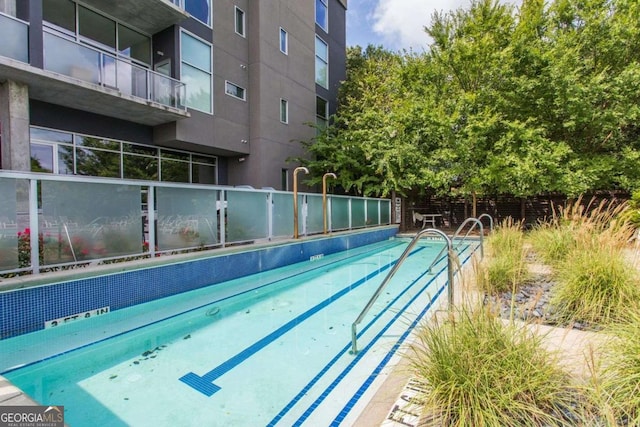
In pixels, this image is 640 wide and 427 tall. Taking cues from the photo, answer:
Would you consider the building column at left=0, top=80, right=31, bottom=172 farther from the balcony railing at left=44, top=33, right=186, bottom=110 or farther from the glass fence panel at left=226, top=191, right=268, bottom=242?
the glass fence panel at left=226, top=191, right=268, bottom=242

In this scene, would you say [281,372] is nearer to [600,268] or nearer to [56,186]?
[600,268]

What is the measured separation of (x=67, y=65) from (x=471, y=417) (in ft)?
31.5

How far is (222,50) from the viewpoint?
1137 centimetres

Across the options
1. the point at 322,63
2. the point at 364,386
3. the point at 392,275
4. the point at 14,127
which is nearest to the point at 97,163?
the point at 14,127

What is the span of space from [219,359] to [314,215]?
6174 mm

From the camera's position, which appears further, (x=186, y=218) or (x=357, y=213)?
(x=357, y=213)

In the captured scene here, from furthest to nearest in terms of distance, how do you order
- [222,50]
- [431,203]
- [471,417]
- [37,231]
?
[431,203], [222,50], [37,231], [471,417]

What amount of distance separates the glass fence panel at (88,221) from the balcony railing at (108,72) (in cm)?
451

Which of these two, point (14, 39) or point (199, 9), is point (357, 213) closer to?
point (199, 9)

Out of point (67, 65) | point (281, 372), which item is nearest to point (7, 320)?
point (281, 372)

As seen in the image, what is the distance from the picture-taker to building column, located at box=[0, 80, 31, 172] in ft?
21.8

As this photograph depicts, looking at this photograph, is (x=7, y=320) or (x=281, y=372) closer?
(x=281, y=372)

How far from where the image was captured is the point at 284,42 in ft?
44.3

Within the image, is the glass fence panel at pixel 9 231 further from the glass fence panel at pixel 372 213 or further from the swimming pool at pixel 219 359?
the glass fence panel at pixel 372 213
